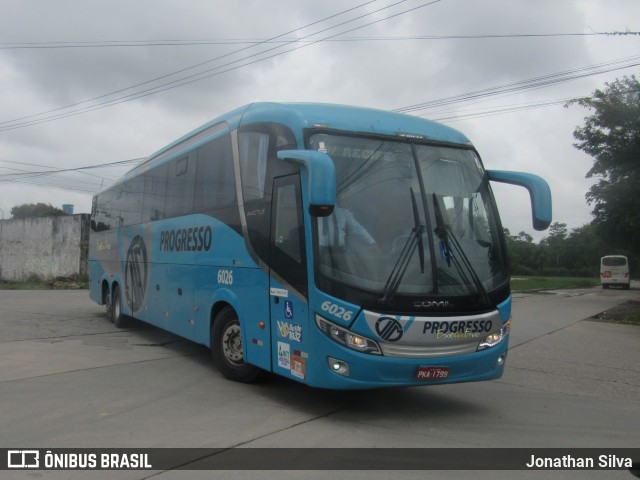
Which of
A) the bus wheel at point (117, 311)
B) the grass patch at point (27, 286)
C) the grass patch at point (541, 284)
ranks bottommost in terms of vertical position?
the grass patch at point (541, 284)

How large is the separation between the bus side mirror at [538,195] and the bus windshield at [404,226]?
47cm

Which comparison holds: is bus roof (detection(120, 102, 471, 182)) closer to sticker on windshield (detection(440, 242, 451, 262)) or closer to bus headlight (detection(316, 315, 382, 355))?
sticker on windshield (detection(440, 242, 451, 262))

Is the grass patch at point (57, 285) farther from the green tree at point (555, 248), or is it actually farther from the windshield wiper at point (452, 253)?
the green tree at point (555, 248)

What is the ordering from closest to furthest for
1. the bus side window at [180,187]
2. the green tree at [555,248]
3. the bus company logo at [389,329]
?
the bus company logo at [389,329] → the bus side window at [180,187] → the green tree at [555,248]

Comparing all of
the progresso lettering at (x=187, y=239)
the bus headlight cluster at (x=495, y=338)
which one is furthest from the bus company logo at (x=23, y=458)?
the bus headlight cluster at (x=495, y=338)

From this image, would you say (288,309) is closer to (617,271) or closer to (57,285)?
(57,285)

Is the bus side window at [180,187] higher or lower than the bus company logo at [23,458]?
higher

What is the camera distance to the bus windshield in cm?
627

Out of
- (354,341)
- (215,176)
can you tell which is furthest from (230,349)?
(354,341)

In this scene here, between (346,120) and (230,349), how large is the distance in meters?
3.51

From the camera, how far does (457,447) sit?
18.8 feet

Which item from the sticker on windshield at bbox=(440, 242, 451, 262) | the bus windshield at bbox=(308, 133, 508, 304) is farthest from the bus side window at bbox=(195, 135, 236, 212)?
the sticker on windshield at bbox=(440, 242, 451, 262)

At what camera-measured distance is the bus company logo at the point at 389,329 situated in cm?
610

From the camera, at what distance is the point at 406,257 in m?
6.37
